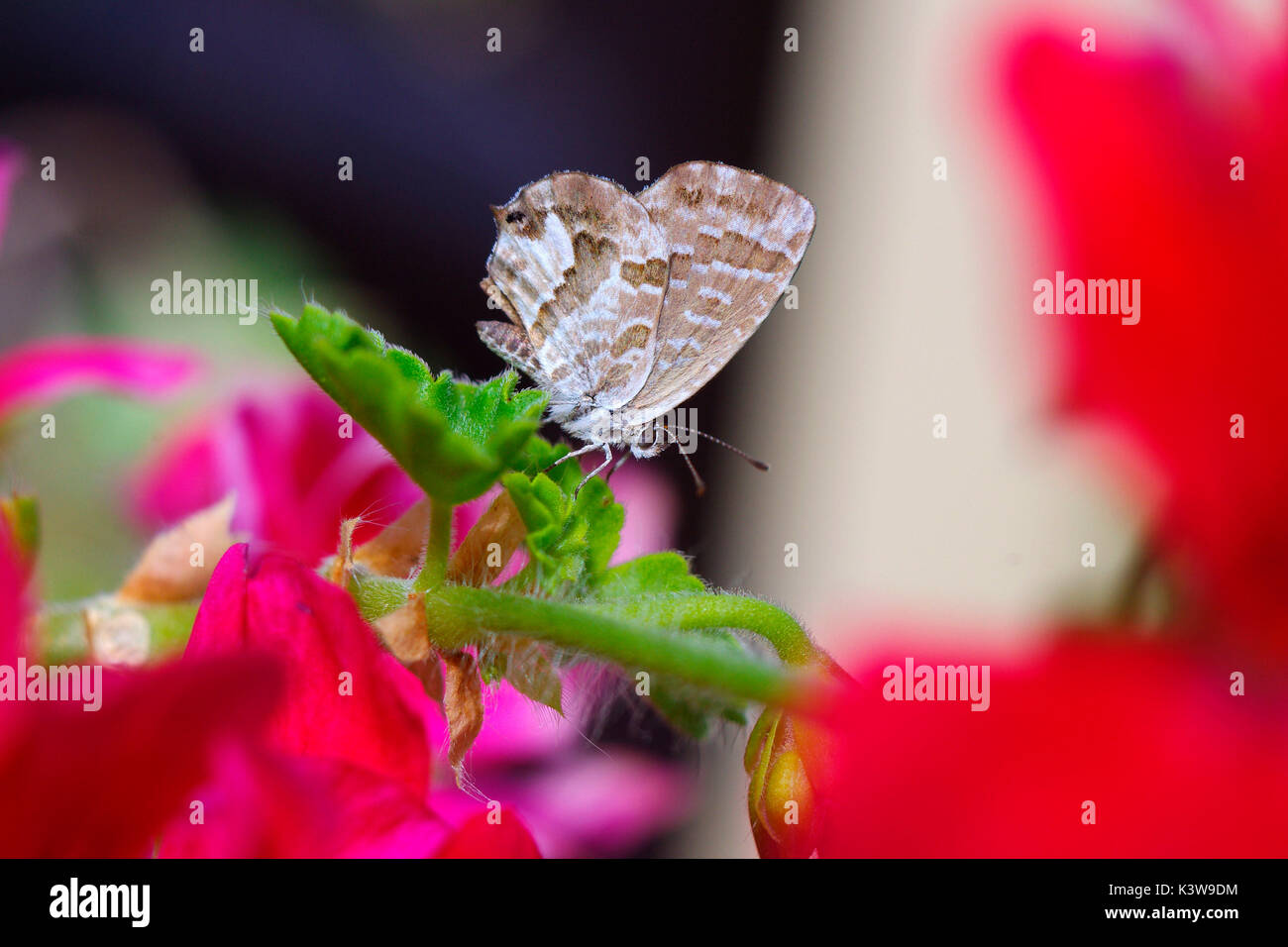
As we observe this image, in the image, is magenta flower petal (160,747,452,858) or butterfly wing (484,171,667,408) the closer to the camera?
magenta flower petal (160,747,452,858)

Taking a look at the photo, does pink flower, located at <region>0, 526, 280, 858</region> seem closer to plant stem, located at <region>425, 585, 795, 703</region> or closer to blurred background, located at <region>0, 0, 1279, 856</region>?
plant stem, located at <region>425, 585, 795, 703</region>

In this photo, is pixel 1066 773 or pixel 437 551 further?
→ pixel 437 551

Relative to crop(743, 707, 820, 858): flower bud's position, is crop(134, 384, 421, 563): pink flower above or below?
above

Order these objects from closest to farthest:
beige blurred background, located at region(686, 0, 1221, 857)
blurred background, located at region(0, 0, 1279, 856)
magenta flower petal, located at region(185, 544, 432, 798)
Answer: magenta flower petal, located at region(185, 544, 432, 798) < blurred background, located at region(0, 0, 1279, 856) < beige blurred background, located at region(686, 0, 1221, 857)

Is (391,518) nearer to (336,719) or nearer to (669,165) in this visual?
(336,719)

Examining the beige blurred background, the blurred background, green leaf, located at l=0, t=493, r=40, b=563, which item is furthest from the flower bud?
the beige blurred background

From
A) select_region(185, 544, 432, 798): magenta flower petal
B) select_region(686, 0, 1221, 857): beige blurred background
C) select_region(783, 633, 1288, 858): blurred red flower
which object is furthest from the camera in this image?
select_region(686, 0, 1221, 857): beige blurred background

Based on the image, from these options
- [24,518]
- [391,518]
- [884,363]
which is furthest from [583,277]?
[884,363]
